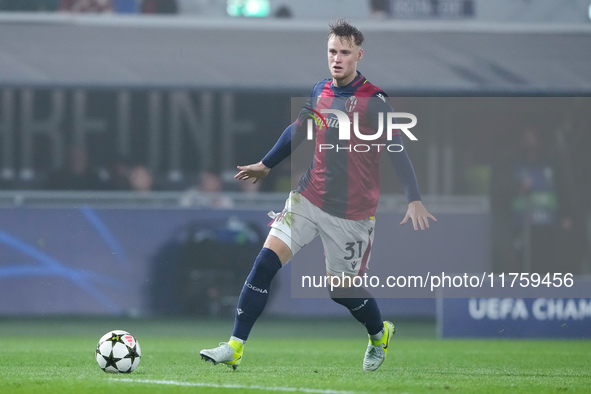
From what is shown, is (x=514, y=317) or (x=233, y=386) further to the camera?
(x=514, y=317)

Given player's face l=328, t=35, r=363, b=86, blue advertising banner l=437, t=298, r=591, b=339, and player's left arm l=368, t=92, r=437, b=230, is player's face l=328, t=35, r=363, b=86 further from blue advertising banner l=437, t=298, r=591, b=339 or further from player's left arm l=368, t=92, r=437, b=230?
blue advertising banner l=437, t=298, r=591, b=339

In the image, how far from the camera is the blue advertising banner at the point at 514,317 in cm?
1148

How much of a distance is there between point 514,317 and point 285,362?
430 centimetres

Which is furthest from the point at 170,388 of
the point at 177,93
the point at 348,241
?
the point at 177,93

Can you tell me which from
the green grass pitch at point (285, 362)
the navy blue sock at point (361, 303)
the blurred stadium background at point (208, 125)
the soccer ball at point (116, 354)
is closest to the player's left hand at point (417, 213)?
the navy blue sock at point (361, 303)

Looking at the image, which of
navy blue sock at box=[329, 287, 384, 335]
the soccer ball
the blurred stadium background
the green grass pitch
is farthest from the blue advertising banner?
the soccer ball

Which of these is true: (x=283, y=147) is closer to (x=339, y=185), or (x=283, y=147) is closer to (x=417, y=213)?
(x=339, y=185)

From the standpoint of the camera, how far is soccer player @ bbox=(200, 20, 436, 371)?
692cm

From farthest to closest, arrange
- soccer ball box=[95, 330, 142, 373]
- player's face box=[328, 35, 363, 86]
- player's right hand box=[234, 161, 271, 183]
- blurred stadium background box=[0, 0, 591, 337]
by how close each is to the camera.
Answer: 1. blurred stadium background box=[0, 0, 591, 337]
2. player's right hand box=[234, 161, 271, 183]
3. player's face box=[328, 35, 363, 86]
4. soccer ball box=[95, 330, 142, 373]

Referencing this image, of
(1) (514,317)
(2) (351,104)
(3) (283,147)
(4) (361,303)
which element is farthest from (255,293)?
(1) (514,317)

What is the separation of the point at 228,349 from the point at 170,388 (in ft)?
3.19

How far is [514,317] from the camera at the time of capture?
37.8 feet

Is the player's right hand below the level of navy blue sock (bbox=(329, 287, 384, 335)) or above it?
above

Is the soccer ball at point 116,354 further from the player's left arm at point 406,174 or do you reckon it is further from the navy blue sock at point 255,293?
the player's left arm at point 406,174
